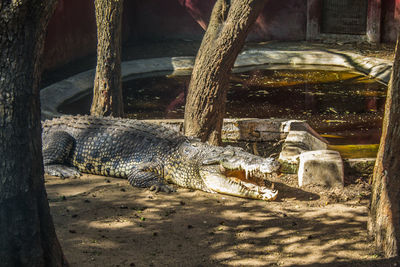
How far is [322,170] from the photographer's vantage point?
5277 mm

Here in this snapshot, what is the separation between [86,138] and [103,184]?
76 cm

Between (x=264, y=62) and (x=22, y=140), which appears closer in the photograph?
(x=22, y=140)

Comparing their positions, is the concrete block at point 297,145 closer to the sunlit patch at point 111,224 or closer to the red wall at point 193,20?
the sunlit patch at point 111,224

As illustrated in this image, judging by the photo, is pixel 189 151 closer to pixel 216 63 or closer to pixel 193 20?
pixel 216 63

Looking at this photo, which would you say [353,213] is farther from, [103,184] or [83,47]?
[83,47]

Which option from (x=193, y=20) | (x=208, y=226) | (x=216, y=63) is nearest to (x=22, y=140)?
(x=208, y=226)

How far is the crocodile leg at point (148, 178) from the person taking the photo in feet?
17.7

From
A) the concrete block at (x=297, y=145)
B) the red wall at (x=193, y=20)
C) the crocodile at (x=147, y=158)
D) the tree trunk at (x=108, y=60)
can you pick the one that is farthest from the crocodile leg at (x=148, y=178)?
the red wall at (x=193, y=20)

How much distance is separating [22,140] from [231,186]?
2.66 meters

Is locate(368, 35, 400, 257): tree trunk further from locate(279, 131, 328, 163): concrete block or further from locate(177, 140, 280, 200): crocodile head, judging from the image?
locate(279, 131, 328, 163): concrete block

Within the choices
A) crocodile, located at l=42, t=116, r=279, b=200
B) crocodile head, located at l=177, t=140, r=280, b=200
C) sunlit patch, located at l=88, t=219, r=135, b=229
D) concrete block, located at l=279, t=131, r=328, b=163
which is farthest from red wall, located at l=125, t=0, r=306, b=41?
sunlit patch, located at l=88, t=219, r=135, b=229

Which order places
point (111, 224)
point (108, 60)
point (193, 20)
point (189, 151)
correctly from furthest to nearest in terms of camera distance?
1. point (193, 20)
2. point (108, 60)
3. point (189, 151)
4. point (111, 224)

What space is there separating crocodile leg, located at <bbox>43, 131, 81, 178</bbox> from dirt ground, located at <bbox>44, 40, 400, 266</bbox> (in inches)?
7.1

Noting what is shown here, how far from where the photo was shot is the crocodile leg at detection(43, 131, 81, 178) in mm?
5887
